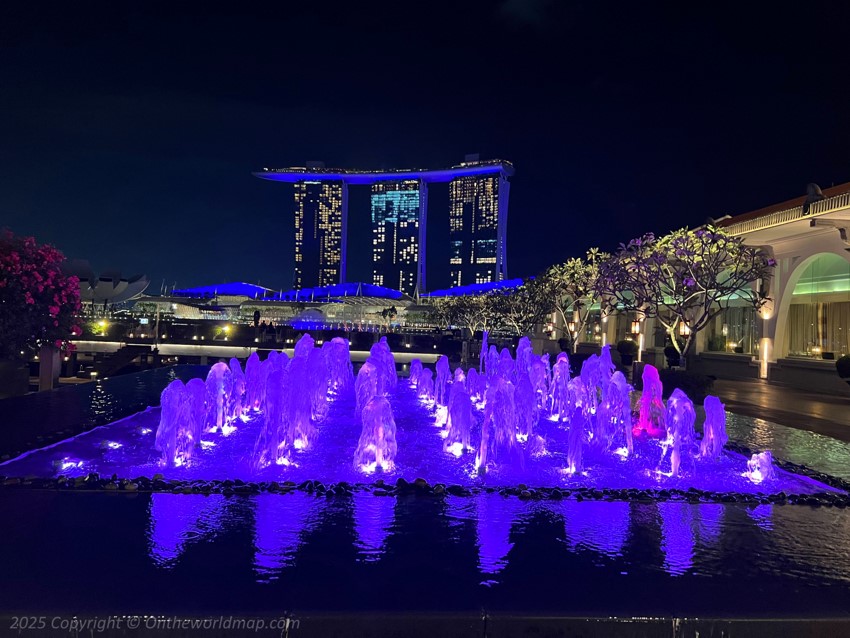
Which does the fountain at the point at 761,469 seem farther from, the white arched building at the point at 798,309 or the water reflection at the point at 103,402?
the white arched building at the point at 798,309

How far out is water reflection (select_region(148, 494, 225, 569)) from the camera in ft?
14.2

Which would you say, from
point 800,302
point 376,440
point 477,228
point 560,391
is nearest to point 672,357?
point 800,302

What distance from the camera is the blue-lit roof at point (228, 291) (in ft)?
373

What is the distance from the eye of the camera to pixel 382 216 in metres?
163

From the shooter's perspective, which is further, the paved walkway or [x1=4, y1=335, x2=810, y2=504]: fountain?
the paved walkway

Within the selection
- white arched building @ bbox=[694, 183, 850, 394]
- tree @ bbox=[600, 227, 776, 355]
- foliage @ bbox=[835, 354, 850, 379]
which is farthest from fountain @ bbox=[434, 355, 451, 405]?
white arched building @ bbox=[694, 183, 850, 394]

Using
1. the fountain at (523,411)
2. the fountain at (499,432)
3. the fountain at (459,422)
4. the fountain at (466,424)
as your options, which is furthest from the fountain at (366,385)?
the fountain at (459,422)

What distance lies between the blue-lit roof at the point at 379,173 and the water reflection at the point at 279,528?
131789 millimetres

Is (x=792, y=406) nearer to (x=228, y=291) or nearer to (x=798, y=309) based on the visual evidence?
(x=798, y=309)

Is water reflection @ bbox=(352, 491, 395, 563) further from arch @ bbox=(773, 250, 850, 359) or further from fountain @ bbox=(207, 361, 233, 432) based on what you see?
arch @ bbox=(773, 250, 850, 359)

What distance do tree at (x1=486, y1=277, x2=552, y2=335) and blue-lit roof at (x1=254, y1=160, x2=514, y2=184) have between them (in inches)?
3443

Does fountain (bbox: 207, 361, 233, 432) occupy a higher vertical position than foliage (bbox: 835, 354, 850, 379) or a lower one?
lower

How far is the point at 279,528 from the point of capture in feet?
16.2

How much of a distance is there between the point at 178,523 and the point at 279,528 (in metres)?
0.86
